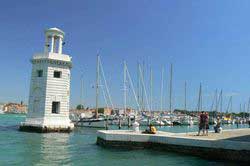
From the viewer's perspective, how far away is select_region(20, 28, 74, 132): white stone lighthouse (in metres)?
45.9

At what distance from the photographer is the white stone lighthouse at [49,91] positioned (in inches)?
1806

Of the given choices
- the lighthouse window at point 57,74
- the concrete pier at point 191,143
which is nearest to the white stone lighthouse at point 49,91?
the lighthouse window at point 57,74

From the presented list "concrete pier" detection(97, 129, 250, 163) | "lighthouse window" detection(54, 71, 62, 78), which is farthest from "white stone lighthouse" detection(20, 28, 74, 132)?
"concrete pier" detection(97, 129, 250, 163)

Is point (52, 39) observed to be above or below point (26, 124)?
above

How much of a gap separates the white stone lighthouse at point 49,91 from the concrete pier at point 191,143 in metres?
18.6

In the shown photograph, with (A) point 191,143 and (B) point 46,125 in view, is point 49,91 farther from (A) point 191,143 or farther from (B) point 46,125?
(A) point 191,143

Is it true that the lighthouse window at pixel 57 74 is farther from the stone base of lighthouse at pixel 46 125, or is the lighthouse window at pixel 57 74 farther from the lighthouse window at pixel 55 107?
the stone base of lighthouse at pixel 46 125

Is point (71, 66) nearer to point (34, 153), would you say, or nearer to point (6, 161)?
point (34, 153)

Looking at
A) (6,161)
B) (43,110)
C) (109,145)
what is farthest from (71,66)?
(6,161)

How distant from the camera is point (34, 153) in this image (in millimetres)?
24578

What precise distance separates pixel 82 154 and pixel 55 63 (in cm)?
2483

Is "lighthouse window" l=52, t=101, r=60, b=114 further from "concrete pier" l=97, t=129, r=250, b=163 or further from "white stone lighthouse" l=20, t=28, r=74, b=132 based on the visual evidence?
"concrete pier" l=97, t=129, r=250, b=163

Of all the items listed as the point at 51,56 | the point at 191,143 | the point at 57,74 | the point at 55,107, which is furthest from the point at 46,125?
the point at 191,143

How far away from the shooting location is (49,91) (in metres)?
46.1
